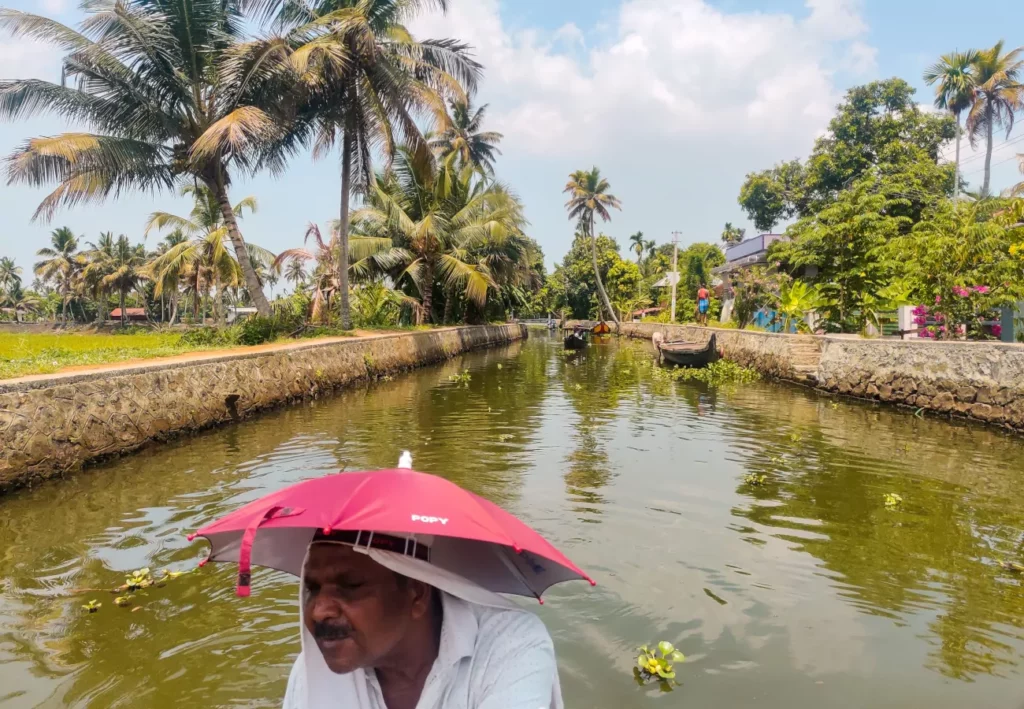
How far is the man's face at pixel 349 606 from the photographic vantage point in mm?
1456

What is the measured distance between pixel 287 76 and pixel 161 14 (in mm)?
2999

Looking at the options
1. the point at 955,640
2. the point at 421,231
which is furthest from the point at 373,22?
the point at 955,640

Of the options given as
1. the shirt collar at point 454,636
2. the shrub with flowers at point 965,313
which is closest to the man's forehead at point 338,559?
the shirt collar at point 454,636

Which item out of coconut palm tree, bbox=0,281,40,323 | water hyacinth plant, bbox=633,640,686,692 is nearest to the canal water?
water hyacinth plant, bbox=633,640,686,692

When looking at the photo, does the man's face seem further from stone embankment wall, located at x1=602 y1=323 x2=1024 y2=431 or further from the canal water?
stone embankment wall, located at x1=602 y1=323 x2=1024 y2=431

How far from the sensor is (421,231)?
25.0 m

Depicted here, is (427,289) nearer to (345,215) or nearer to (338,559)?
(345,215)

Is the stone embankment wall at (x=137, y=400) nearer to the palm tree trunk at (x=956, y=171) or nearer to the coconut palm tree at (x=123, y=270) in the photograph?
the palm tree trunk at (x=956, y=171)

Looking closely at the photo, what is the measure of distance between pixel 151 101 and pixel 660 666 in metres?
16.8

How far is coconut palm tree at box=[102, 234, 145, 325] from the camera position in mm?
51906

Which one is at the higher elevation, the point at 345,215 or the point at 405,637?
the point at 345,215

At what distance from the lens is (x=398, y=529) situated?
127 cm

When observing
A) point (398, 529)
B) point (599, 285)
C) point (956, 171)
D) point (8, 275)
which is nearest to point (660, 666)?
point (398, 529)

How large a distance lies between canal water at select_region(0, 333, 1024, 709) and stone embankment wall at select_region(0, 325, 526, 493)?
0.39m
